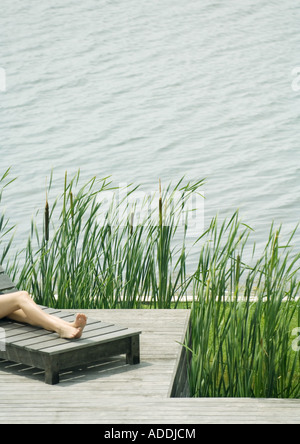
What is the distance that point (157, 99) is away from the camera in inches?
650

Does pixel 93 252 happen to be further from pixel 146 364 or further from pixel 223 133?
pixel 223 133

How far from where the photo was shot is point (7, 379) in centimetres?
394

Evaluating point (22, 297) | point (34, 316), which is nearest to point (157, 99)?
point (22, 297)

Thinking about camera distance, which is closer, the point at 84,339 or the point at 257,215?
the point at 84,339

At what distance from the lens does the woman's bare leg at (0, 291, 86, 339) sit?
3961 mm

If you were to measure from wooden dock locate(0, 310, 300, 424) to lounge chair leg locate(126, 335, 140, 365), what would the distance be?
1.4 inches

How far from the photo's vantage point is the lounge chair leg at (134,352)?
161 inches

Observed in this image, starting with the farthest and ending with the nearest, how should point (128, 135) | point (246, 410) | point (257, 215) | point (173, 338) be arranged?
1. point (128, 135)
2. point (257, 215)
3. point (173, 338)
4. point (246, 410)

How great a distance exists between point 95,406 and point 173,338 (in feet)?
3.63

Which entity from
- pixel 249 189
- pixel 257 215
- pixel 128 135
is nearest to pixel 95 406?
pixel 257 215

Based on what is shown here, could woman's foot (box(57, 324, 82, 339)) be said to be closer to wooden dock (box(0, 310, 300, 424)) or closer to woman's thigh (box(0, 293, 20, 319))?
wooden dock (box(0, 310, 300, 424))

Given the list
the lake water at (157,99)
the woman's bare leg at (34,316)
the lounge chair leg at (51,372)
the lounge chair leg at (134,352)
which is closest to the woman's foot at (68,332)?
the woman's bare leg at (34,316)

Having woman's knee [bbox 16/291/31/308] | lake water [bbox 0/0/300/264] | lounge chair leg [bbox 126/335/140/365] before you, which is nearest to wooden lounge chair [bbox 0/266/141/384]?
lounge chair leg [bbox 126/335/140/365]

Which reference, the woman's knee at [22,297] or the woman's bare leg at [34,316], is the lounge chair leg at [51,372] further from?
the woman's knee at [22,297]
